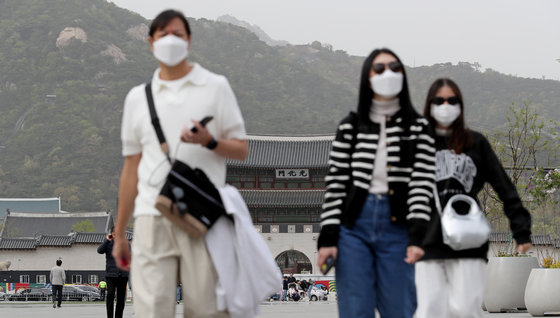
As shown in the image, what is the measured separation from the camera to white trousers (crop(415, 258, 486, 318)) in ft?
17.3

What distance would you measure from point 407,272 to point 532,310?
8.84 metres

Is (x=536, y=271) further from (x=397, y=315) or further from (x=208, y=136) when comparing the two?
(x=208, y=136)

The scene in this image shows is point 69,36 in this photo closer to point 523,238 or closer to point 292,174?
point 292,174

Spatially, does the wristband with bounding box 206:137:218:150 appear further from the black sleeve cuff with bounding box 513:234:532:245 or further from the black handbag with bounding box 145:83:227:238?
the black sleeve cuff with bounding box 513:234:532:245

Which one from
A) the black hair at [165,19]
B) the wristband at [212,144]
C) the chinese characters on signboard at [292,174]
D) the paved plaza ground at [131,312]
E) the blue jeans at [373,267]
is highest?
the chinese characters on signboard at [292,174]

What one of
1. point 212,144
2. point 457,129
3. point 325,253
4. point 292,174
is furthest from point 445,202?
point 292,174

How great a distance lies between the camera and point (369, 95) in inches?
193

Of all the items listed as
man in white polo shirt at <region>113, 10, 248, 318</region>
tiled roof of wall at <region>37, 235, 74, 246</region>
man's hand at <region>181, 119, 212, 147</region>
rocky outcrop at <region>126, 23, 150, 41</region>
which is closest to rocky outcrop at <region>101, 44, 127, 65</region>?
rocky outcrop at <region>126, 23, 150, 41</region>

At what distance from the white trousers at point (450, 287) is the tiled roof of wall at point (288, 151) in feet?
140

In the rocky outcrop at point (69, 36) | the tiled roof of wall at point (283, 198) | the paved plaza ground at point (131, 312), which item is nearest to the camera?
the paved plaza ground at point (131, 312)

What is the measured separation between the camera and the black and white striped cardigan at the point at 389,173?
4.60 metres

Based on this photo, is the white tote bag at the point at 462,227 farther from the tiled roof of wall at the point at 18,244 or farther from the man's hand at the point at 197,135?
the tiled roof of wall at the point at 18,244

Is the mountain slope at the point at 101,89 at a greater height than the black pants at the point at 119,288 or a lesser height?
greater

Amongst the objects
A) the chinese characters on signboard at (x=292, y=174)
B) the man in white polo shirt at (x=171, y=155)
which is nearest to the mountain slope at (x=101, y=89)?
the chinese characters on signboard at (x=292, y=174)
